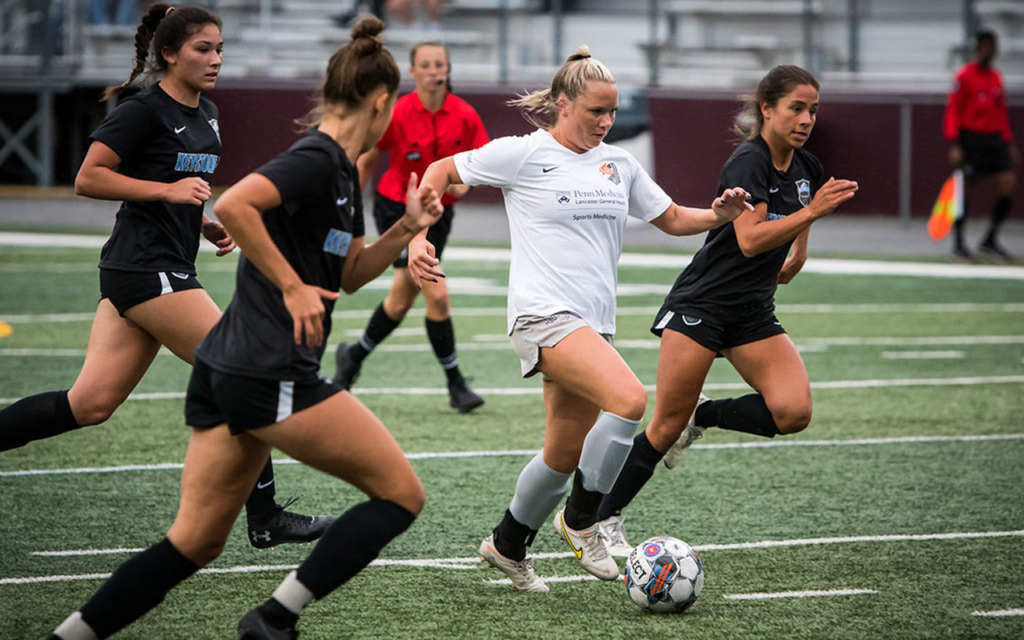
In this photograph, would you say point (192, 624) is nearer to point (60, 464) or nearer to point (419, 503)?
point (419, 503)

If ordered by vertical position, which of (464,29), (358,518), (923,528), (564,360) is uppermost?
(464,29)

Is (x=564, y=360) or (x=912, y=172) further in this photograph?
(x=912, y=172)

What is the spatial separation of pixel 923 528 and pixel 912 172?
15759mm

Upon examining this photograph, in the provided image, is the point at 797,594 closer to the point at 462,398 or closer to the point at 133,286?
the point at 133,286

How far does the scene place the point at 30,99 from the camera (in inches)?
970

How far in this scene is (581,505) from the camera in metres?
5.25

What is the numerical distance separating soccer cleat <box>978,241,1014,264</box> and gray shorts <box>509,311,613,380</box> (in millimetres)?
12763

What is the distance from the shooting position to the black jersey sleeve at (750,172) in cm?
559

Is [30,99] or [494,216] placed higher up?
[30,99]

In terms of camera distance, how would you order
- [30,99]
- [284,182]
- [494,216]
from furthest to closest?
[30,99], [494,216], [284,182]

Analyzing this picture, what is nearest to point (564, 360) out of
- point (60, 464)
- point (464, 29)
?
point (60, 464)

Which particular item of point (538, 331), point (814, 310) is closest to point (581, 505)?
point (538, 331)

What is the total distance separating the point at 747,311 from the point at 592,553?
1.28 metres

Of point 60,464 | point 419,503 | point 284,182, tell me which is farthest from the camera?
point 60,464
